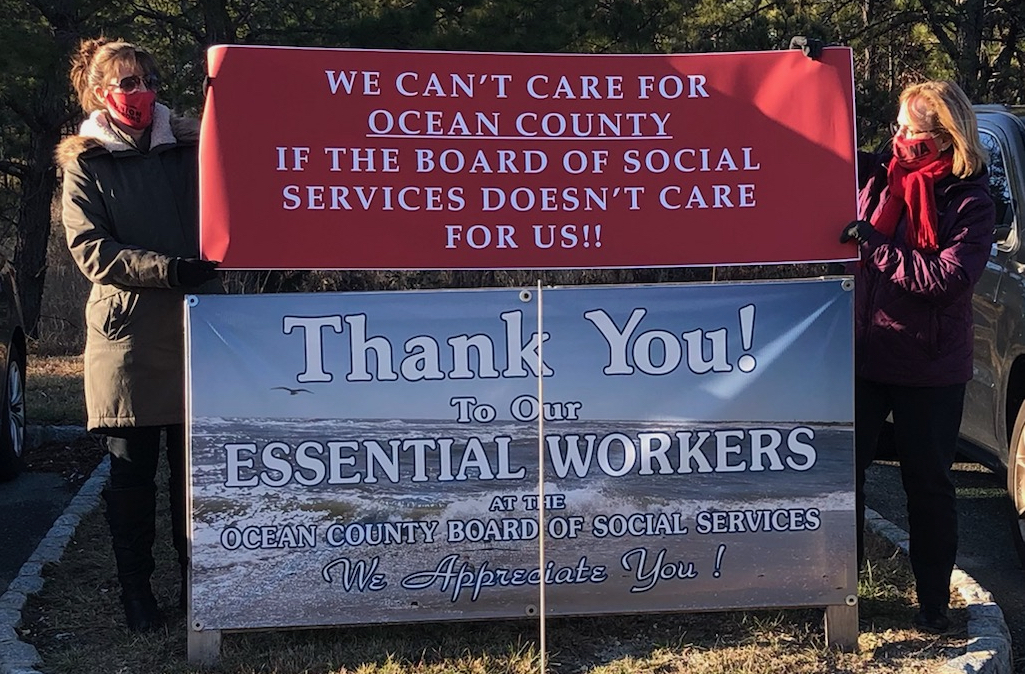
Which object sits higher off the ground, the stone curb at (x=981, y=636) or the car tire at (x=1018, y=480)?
the car tire at (x=1018, y=480)

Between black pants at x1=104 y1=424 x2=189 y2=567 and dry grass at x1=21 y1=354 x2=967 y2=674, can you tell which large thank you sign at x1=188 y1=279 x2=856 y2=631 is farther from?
black pants at x1=104 y1=424 x2=189 y2=567

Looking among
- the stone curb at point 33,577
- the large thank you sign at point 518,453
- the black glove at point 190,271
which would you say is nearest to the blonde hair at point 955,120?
the large thank you sign at point 518,453

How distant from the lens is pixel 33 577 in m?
4.34

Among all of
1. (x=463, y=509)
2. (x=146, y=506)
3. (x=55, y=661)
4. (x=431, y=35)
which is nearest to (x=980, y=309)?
(x=463, y=509)

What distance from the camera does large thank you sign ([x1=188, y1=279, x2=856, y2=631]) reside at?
3471mm

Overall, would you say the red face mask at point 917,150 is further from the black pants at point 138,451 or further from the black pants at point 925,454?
the black pants at point 138,451

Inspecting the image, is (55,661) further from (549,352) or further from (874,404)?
(874,404)

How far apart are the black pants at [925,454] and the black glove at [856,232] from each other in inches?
21.2

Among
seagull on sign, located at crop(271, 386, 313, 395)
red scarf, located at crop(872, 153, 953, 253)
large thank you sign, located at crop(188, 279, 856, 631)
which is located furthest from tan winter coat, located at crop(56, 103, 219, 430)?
red scarf, located at crop(872, 153, 953, 253)

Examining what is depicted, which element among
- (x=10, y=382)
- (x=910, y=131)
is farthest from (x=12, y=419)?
(x=910, y=131)

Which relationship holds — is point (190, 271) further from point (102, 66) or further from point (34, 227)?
point (34, 227)

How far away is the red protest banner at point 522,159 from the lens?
3.41 m

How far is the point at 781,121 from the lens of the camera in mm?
3557

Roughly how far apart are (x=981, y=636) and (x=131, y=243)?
3.15 m
